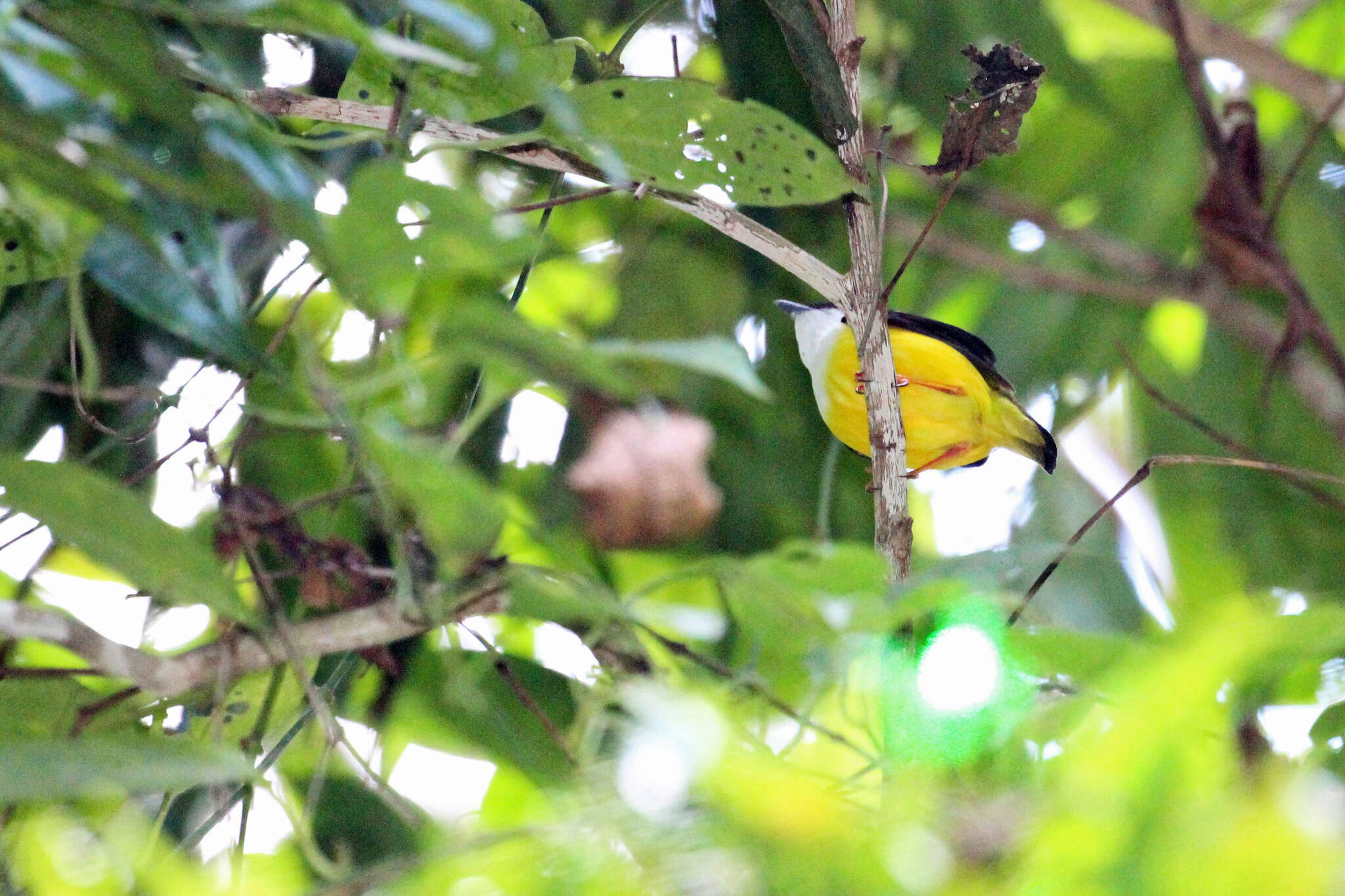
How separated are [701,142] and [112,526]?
A: 0.45m

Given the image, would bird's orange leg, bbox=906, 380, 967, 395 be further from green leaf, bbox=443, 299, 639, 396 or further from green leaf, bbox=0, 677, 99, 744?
green leaf, bbox=443, 299, 639, 396

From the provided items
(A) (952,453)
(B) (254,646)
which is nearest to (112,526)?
(B) (254,646)

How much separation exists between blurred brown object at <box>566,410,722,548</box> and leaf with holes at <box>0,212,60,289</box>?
72 centimetres

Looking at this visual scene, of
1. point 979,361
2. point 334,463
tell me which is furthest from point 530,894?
point 979,361

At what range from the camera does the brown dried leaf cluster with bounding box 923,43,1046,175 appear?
967 millimetres

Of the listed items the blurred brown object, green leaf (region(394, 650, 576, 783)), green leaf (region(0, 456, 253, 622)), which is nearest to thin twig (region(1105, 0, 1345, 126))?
the blurred brown object

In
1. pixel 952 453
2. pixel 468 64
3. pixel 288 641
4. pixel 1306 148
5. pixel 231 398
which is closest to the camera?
pixel 468 64

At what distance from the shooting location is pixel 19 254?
1001mm

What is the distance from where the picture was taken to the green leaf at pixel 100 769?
589 millimetres

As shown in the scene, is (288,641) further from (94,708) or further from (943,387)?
(943,387)

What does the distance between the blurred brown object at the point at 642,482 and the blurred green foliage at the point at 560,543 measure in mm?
37

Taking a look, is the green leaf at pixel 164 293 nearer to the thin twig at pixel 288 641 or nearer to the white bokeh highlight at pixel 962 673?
the thin twig at pixel 288 641

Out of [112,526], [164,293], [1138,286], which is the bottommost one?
[112,526]

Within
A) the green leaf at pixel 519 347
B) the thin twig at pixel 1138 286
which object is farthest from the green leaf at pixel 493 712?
the thin twig at pixel 1138 286
